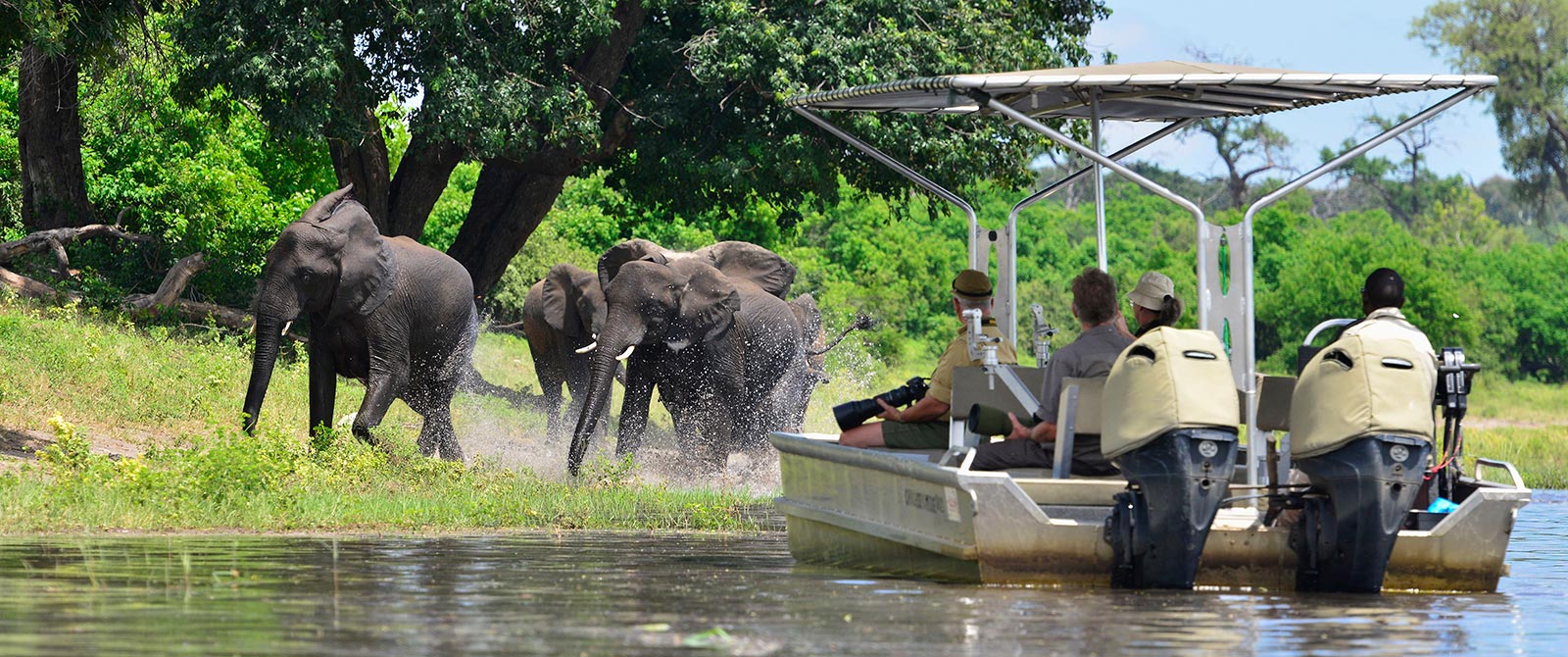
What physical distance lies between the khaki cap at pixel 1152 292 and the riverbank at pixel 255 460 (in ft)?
16.2

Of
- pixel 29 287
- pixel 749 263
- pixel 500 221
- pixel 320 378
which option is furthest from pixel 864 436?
pixel 29 287

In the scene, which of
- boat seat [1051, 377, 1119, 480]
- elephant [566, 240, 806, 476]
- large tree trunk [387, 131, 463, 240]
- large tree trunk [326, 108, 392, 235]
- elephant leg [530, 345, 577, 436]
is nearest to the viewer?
boat seat [1051, 377, 1119, 480]

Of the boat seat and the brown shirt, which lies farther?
the brown shirt

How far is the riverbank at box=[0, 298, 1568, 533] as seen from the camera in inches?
573

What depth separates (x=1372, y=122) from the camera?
7288 cm

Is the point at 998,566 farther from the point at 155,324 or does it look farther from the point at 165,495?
the point at 155,324

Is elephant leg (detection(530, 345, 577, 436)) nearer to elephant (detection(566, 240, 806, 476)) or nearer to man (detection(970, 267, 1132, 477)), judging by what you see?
elephant (detection(566, 240, 806, 476))

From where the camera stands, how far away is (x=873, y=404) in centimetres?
1329

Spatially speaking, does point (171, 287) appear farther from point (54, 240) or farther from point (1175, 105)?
point (1175, 105)

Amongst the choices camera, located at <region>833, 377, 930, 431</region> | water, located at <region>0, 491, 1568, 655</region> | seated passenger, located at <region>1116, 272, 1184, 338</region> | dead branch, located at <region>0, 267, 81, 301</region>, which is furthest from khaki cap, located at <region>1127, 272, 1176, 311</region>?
dead branch, located at <region>0, 267, 81, 301</region>

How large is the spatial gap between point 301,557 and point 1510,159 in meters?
58.7

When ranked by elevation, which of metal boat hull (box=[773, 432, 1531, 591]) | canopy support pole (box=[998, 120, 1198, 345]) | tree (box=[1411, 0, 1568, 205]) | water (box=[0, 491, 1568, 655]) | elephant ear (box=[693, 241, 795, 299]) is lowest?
water (box=[0, 491, 1568, 655])

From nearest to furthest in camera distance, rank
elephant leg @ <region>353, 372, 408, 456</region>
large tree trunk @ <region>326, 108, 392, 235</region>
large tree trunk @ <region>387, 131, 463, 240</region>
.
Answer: elephant leg @ <region>353, 372, 408, 456</region> < large tree trunk @ <region>326, 108, 392, 235</region> < large tree trunk @ <region>387, 131, 463, 240</region>

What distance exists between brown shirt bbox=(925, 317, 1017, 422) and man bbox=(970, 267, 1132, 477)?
68cm
